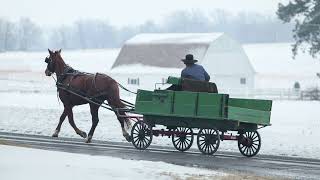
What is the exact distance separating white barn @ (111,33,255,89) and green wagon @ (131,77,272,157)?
1750 inches

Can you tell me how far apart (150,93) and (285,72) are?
89.3m

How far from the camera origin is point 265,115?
55.3 feet

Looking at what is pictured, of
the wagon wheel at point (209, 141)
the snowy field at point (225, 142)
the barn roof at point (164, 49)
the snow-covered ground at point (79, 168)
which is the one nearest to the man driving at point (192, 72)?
the wagon wheel at point (209, 141)

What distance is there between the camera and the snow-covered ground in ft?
36.1

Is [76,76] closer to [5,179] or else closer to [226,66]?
[5,179]

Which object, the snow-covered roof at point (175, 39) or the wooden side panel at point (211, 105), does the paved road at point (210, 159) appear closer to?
the wooden side panel at point (211, 105)

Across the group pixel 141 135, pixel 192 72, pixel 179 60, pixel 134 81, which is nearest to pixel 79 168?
pixel 141 135

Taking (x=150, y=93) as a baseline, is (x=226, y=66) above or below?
above

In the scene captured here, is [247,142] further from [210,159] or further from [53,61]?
[53,61]

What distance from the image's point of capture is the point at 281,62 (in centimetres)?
11450

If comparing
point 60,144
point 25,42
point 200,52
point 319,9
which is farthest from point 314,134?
point 25,42

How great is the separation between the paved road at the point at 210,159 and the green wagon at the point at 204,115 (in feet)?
1.29

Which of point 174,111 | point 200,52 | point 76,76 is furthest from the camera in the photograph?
point 200,52

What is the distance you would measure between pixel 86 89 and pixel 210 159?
5.73 meters
